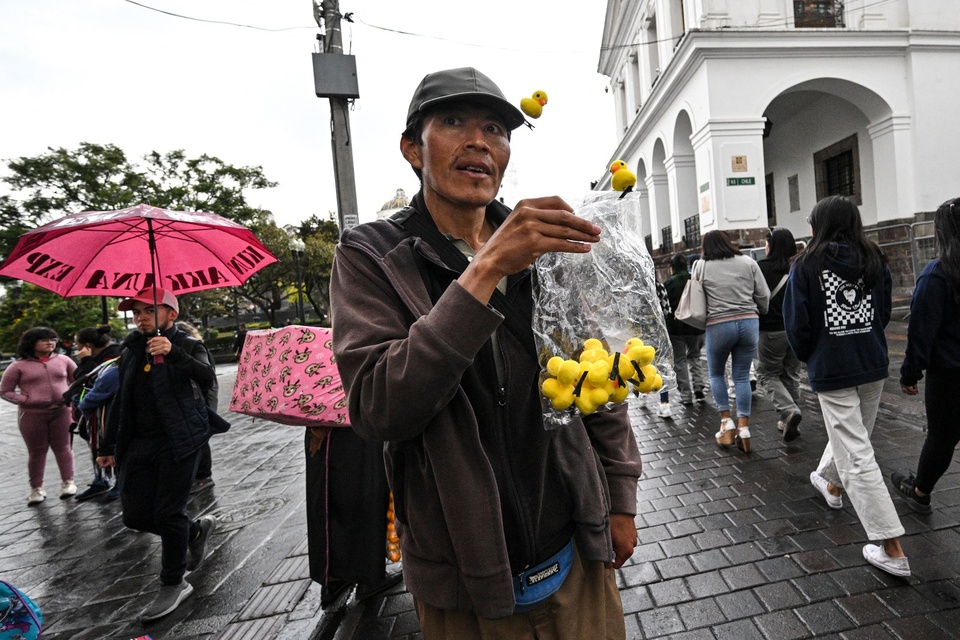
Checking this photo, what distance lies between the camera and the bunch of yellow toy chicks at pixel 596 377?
1148 mm

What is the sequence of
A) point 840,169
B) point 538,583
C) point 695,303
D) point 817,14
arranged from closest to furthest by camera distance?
1. point 538,583
2. point 695,303
3. point 817,14
4. point 840,169

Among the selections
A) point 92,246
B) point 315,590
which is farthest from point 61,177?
point 315,590

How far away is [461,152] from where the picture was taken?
1313mm

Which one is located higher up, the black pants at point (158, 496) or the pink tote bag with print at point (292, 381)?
the pink tote bag with print at point (292, 381)

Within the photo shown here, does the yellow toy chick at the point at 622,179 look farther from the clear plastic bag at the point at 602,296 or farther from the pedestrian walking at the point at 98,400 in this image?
the pedestrian walking at the point at 98,400

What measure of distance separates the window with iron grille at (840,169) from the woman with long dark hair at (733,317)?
46.6 ft

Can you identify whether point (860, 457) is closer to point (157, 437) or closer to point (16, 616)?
point (16, 616)

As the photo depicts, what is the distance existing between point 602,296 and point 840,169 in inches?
802

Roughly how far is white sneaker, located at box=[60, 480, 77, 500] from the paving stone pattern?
0.22 m

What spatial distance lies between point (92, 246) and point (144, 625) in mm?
2488

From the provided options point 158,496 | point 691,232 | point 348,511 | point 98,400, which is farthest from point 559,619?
point 691,232

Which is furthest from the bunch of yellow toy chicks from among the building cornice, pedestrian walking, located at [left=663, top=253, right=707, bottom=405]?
the building cornice

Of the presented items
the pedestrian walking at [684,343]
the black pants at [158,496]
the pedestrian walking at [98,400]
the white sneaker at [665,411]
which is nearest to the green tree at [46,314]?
the pedestrian walking at [98,400]

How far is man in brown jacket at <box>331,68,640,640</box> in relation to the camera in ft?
3.33
